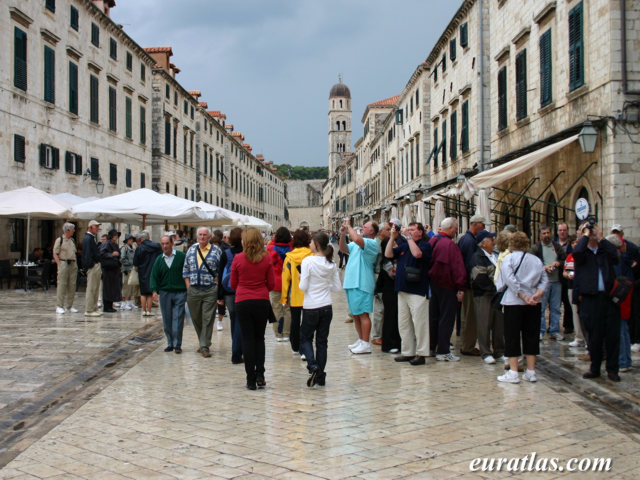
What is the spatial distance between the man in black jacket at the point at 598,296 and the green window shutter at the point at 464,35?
17830 mm

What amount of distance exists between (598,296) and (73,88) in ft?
77.1

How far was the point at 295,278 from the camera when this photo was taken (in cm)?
858

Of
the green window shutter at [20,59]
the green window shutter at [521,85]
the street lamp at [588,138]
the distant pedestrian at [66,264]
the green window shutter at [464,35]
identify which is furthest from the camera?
the green window shutter at [464,35]

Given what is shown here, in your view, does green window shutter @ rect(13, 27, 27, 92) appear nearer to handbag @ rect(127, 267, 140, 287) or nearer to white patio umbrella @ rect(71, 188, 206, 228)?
white patio umbrella @ rect(71, 188, 206, 228)

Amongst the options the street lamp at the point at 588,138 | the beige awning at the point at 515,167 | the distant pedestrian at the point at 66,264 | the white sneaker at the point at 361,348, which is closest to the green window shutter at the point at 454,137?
the beige awning at the point at 515,167

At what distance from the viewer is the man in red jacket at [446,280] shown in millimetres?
8281

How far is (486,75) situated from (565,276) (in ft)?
44.4

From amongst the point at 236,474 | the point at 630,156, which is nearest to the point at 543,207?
the point at 630,156

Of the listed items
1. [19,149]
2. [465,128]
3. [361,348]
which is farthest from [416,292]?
[19,149]

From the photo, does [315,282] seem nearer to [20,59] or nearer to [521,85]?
[521,85]

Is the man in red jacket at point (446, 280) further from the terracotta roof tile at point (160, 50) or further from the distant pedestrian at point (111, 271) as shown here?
the terracotta roof tile at point (160, 50)

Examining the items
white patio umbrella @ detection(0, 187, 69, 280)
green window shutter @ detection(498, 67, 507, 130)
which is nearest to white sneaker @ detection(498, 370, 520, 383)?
white patio umbrella @ detection(0, 187, 69, 280)

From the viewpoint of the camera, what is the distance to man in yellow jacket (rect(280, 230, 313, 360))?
8.55 meters

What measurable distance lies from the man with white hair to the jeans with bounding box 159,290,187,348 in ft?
0.74
